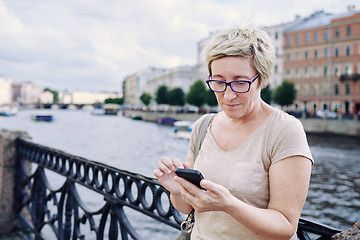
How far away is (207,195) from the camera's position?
0.98m

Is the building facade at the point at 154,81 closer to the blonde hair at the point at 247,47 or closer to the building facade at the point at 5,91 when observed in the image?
the building facade at the point at 5,91

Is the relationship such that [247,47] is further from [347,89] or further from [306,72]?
[306,72]

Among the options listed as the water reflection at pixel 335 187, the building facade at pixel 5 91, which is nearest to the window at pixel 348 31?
the water reflection at pixel 335 187

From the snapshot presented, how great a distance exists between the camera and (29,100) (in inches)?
6245

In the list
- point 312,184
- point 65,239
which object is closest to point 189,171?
point 65,239

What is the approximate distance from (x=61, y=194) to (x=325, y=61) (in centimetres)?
4470

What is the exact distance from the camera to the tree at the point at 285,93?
129ft

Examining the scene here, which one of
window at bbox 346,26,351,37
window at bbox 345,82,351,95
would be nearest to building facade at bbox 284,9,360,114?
window at bbox 346,26,351,37

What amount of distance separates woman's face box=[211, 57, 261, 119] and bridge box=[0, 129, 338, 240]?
26.3 inches

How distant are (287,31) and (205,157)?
159ft

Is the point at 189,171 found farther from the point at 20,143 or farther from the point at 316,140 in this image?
the point at 316,140

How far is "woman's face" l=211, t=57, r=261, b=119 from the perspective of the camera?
1125 millimetres

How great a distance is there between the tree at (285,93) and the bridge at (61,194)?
38.1 metres

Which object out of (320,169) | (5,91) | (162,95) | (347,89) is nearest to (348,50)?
(347,89)
